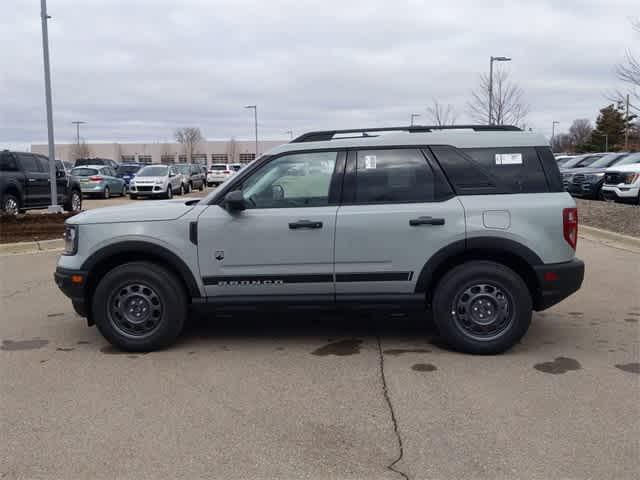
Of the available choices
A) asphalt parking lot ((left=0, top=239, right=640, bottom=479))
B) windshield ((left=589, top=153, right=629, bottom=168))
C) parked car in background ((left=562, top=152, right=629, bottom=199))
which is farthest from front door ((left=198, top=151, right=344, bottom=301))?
windshield ((left=589, top=153, right=629, bottom=168))

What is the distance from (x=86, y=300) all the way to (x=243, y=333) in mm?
1458

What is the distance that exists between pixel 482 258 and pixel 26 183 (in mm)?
13712

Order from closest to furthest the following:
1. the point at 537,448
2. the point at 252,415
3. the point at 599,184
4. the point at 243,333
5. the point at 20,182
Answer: the point at 537,448 → the point at 252,415 → the point at 243,333 → the point at 20,182 → the point at 599,184

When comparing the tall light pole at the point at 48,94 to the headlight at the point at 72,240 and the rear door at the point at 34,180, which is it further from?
the headlight at the point at 72,240

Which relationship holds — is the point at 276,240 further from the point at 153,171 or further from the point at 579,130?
the point at 579,130

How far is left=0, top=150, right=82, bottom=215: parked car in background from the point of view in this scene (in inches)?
590

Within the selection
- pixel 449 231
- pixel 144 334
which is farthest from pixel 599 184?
pixel 144 334

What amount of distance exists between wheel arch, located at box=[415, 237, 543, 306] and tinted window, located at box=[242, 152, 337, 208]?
1047mm

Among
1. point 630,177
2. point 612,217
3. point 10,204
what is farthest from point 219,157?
point 612,217

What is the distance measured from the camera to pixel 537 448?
3.47 m

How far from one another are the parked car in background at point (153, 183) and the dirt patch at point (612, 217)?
17034 mm

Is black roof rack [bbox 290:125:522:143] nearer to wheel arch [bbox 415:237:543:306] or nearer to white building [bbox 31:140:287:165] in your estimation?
wheel arch [bbox 415:237:543:306]

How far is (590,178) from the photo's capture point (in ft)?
66.2

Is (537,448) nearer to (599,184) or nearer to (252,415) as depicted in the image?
(252,415)
